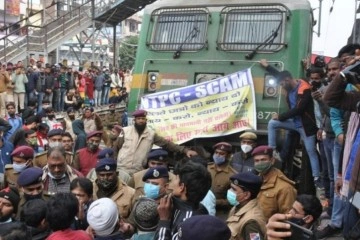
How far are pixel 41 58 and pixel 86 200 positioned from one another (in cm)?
1717

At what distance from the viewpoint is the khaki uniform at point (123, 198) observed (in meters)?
4.93

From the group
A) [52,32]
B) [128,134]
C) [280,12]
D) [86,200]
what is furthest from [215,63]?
[52,32]

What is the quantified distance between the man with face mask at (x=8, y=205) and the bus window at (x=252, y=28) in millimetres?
4182

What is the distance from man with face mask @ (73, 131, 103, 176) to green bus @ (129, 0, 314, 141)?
1.43m

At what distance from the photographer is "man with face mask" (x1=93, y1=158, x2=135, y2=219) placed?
495cm

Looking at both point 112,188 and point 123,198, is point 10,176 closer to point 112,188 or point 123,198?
point 112,188

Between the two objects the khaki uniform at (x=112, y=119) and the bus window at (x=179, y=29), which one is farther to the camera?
the khaki uniform at (x=112, y=119)

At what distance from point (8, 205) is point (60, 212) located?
780 mm

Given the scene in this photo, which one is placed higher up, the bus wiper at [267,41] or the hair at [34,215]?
the bus wiper at [267,41]

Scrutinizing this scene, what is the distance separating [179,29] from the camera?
7.93 metres

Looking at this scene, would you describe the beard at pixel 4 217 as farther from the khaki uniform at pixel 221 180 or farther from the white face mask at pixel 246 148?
the white face mask at pixel 246 148

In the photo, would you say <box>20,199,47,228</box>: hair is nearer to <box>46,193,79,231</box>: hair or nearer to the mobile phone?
<box>46,193,79,231</box>: hair

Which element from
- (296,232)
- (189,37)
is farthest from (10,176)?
(296,232)

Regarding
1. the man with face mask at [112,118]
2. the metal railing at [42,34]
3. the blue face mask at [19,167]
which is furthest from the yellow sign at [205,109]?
the metal railing at [42,34]
